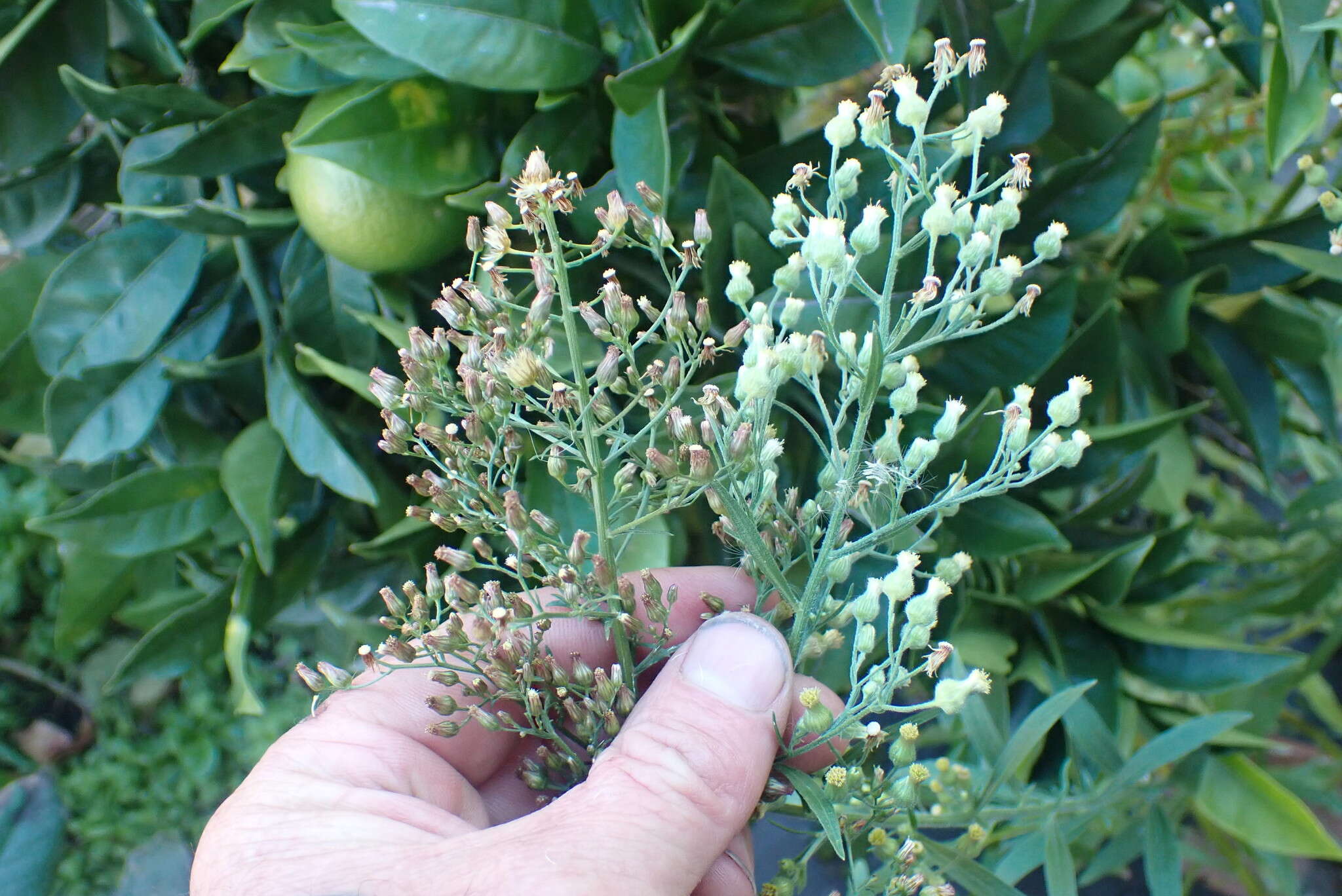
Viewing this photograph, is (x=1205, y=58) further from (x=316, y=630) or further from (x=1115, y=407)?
(x=316, y=630)

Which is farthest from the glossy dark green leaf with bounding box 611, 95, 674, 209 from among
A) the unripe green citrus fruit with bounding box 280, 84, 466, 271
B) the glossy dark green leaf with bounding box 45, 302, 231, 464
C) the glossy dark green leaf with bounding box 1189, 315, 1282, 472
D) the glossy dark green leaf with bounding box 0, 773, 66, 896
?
the glossy dark green leaf with bounding box 0, 773, 66, 896

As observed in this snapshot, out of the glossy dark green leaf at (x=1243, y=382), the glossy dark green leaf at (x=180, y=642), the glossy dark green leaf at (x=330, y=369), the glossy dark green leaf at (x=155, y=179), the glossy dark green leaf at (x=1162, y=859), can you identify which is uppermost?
the glossy dark green leaf at (x=155, y=179)

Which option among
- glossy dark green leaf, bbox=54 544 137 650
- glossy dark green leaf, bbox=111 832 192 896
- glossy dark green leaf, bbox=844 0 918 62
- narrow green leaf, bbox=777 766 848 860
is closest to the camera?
narrow green leaf, bbox=777 766 848 860

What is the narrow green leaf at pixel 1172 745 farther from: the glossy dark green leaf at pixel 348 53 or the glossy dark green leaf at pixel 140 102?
the glossy dark green leaf at pixel 140 102

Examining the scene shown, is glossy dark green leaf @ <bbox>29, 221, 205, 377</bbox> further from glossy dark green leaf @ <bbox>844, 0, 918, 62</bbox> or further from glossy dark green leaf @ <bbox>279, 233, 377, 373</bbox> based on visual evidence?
glossy dark green leaf @ <bbox>844, 0, 918, 62</bbox>

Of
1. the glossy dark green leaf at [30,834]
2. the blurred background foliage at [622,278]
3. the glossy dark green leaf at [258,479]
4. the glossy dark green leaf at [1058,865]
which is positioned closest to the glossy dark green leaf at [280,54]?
the blurred background foliage at [622,278]

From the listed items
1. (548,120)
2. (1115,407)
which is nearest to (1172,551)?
(1115,407)
